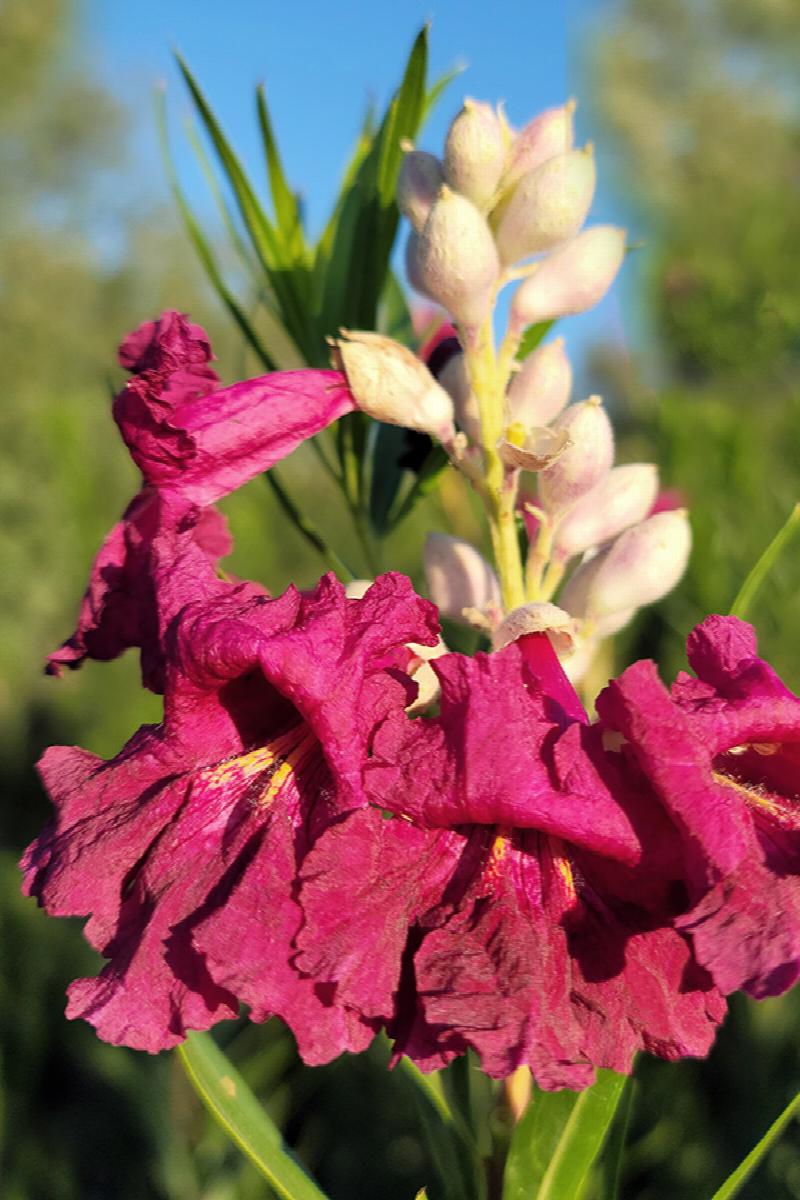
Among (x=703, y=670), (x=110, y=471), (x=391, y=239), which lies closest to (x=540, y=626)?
(x=703, y=670)

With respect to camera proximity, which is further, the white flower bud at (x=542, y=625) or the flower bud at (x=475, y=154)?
the flower bud at (x=475, y=154)

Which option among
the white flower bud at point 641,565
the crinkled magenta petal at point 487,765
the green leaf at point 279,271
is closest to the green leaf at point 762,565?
the white flower bud at point 641,565

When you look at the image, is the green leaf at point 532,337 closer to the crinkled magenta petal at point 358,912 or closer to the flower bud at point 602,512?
the flower bud at point 602,512

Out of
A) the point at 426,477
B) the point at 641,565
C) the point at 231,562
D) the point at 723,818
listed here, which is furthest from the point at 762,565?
the point at 231,562

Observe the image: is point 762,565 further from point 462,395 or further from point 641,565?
point 462,395

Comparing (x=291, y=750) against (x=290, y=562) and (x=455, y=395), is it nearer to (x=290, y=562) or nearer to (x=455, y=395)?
(x=455, y=395)

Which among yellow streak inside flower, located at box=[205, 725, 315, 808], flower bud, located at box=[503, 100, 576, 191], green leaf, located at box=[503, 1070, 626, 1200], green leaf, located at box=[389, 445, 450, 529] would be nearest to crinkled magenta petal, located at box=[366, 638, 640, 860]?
yellow streak inside flower, located at box=[205, 725, 315, 808]
